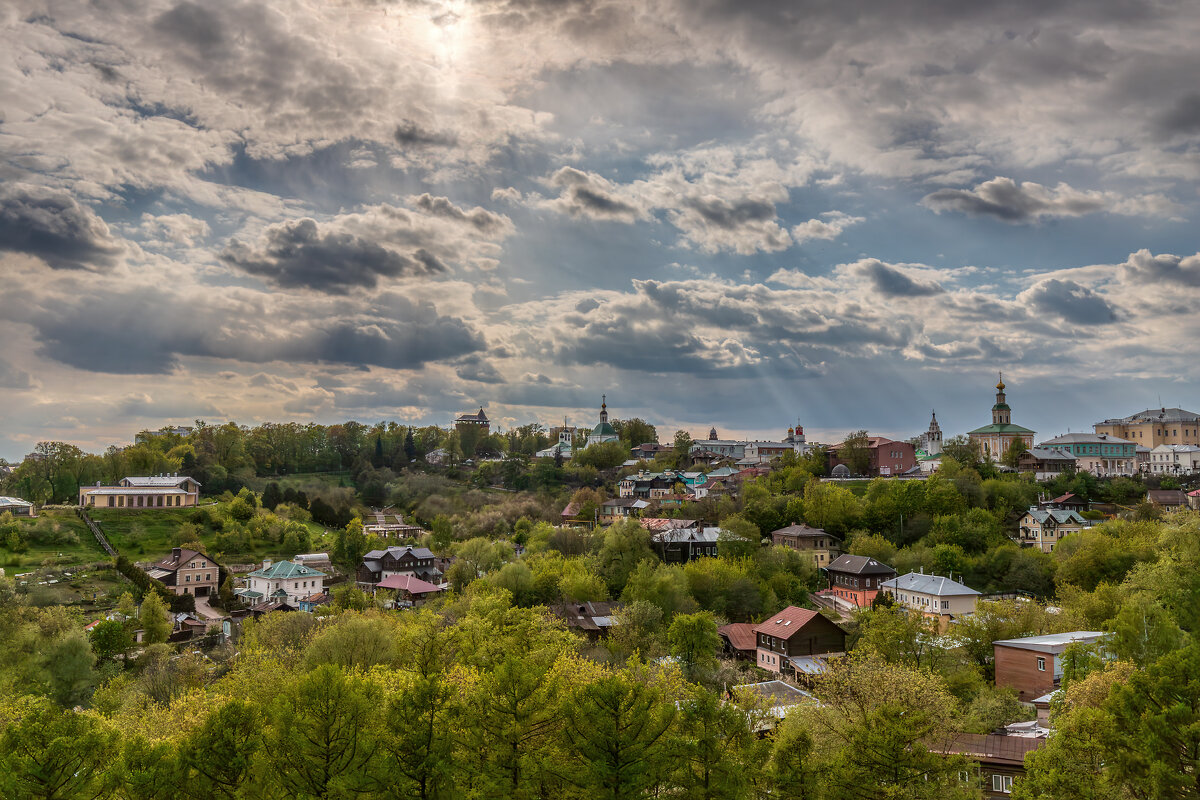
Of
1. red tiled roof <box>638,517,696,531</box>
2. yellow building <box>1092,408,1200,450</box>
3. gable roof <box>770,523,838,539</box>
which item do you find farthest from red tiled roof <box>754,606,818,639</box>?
yellow building <box>1092,408,1200,450</box>

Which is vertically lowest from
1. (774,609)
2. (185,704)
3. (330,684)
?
(774,609)

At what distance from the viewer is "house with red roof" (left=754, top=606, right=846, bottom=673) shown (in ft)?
140

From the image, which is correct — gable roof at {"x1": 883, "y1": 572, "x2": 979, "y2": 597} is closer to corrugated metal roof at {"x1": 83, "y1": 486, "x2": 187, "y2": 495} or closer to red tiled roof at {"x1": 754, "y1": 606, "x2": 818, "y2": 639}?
red tiled roof at {"x1": 754, "y1": 606, "x2": 818, "y2": 639}

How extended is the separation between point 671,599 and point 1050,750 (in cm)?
3010

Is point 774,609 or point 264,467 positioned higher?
point 264,467

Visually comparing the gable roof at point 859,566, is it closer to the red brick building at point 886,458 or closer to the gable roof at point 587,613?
the gable roof at point 587,613

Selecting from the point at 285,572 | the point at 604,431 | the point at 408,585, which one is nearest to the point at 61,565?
the point at 285,572

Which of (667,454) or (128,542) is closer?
(128,542)

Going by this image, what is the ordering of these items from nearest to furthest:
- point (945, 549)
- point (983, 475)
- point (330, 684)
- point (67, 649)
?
point (330, 684) < point (67, 649) < point (945, 549) < point (983, 475)

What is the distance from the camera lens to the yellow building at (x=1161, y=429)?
98250 mm

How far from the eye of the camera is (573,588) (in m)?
52.5

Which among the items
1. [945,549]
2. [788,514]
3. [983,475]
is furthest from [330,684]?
[983,475]

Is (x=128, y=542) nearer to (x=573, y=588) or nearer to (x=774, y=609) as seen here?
(x=573, y=588)

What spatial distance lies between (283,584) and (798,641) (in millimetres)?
39456
